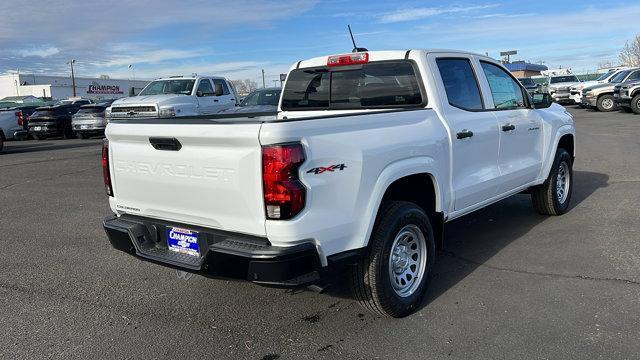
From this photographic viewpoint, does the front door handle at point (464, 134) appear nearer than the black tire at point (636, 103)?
Yes

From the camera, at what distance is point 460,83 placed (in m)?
4.91

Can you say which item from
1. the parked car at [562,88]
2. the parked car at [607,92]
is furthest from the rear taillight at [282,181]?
the parked car at [562,88]

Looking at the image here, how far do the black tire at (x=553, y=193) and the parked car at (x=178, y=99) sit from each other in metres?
10.1

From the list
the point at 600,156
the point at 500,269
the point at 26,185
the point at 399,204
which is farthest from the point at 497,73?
the point at 26,185

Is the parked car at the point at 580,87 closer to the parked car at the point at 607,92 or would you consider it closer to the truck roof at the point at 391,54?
the parked car at the point at 607,92

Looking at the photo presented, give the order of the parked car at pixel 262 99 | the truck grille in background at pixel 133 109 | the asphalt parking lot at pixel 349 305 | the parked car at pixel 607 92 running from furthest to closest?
the parked car at pixel 607 92 → the parked car at pixel 262 99 → the truck grille in background at pixel 133 109 → the asphalt parking lot at pixel 349 305

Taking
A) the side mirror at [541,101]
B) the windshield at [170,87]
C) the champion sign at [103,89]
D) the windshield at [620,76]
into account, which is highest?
Answer: the champion sign at [103,89]

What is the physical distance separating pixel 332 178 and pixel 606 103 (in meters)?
25.9

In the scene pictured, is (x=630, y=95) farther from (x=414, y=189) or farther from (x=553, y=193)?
(x=414, y=189)

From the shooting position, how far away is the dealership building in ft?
260

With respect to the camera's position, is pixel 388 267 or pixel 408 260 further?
pixel 408 260

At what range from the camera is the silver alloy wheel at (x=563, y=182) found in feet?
21.9

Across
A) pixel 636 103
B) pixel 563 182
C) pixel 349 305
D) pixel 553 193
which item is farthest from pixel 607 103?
pixel 349 305

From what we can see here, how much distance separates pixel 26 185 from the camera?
10109 mm
